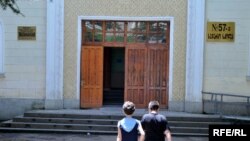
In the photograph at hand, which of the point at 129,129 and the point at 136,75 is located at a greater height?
→ the point at 136,75

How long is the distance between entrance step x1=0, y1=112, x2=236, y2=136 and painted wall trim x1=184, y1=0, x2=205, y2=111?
4.95 feet

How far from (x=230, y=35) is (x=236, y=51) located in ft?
2.10

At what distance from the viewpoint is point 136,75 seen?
53.6 ft

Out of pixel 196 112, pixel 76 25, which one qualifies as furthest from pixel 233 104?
pixel 76 25

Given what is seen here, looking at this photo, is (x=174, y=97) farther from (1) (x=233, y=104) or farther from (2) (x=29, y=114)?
(2) (x=29, y=114)

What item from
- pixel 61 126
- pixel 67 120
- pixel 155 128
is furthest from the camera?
pixel 67 120

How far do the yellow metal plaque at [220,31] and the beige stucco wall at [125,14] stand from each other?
3.19ft

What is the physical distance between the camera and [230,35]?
15.5 metres

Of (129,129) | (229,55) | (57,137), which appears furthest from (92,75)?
(129,129)

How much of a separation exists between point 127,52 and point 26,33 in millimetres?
4001

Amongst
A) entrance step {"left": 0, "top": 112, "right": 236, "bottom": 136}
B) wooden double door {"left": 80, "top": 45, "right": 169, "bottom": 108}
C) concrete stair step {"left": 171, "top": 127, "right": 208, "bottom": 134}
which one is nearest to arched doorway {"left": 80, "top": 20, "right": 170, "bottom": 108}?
wooden double door {"left": 80, "top": 45, "right": 169, "bottom": 108}

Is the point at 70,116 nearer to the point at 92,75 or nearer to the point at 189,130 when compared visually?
the point at 92,75

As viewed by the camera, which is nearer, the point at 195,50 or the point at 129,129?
the point at 129,129

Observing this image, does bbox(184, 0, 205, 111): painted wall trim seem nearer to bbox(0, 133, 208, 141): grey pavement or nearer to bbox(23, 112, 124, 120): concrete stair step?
bbox(0, 133, 208, 141): grey pavement
